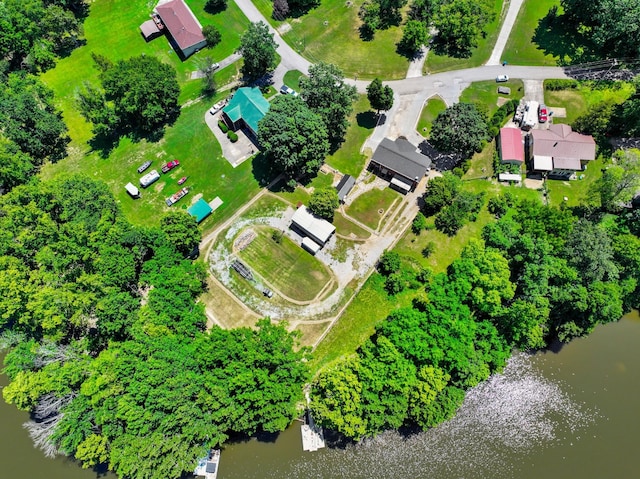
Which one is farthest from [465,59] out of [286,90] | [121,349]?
[121,349]

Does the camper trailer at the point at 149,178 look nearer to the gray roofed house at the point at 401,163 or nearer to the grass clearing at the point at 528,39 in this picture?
the gray roofed house at the point at 401,163

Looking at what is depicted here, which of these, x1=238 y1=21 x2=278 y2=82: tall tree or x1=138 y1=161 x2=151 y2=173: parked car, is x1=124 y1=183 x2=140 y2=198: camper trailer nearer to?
x1=138 y1=161 x2=151 y2=173: parked car

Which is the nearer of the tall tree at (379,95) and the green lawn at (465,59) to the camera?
the tall tree at (379,95)

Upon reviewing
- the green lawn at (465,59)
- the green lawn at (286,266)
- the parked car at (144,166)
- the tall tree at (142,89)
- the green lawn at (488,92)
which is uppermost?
the tall tree at (142,89)

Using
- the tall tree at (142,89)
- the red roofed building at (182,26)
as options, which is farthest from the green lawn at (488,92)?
the tall tree at (142,89)

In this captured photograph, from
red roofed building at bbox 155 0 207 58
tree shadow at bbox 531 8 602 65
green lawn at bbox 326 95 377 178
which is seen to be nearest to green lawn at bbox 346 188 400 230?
green lawn at bbox 326 95 377 178
